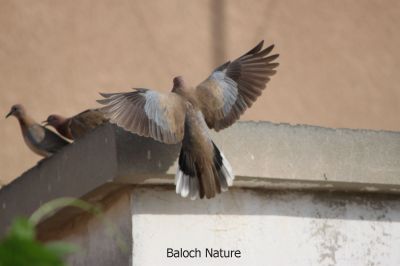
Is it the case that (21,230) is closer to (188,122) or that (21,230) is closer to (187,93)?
(188,122)

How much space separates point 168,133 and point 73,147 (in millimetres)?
633

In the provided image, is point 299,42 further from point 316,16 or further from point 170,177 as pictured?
point 170,177

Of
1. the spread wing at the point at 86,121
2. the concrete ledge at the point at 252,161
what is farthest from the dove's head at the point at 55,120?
the concrete ledge at the point at 252,161

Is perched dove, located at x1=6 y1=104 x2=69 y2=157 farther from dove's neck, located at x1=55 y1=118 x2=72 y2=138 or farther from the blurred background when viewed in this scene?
the blurred background

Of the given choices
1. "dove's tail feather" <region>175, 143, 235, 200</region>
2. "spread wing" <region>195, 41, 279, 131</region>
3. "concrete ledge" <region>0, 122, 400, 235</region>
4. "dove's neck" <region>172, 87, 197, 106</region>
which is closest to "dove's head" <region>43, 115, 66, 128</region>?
"concrete ledge" <region>0, 122, 400, 235</region>

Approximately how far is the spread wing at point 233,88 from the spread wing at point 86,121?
1127mm

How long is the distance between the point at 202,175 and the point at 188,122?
220mm

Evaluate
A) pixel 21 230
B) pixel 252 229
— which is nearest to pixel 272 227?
pixel 252 229

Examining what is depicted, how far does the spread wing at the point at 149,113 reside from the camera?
3523mm

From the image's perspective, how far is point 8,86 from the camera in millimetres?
6184

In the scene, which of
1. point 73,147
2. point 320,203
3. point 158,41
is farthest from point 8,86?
point 320,203

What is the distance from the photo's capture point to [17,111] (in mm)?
5793

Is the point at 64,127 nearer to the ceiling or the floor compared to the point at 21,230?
nearer to the ceiling

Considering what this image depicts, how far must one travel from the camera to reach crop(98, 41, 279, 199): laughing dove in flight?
11.7ft
